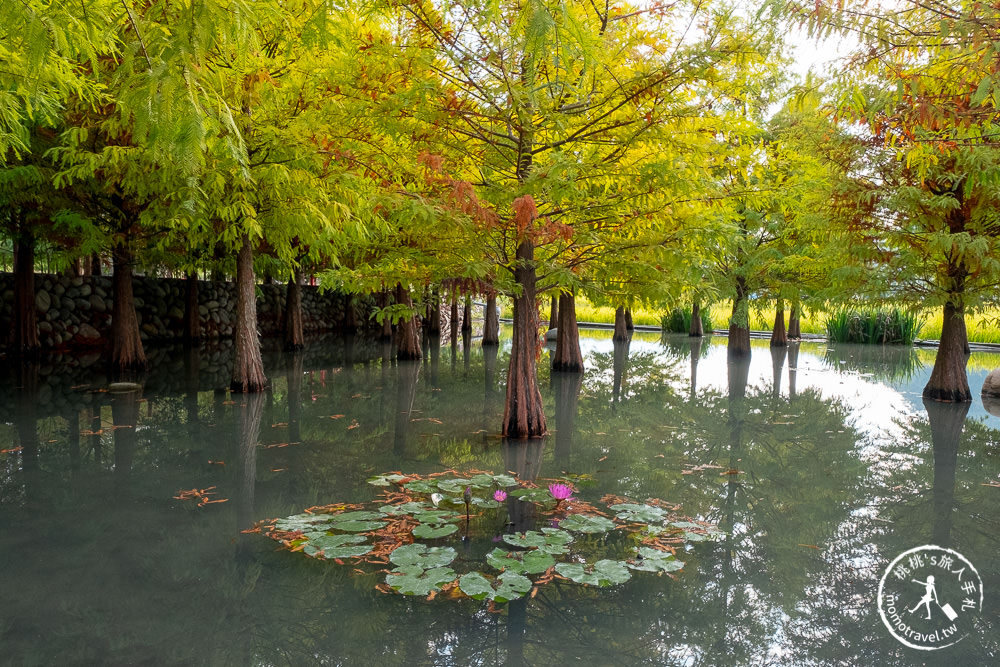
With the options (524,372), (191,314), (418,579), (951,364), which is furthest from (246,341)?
(951,364)

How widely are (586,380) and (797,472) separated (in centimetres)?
686

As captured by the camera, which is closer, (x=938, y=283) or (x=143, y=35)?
(x=143, y=35)

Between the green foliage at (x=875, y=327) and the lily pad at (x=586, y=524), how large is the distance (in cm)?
2119

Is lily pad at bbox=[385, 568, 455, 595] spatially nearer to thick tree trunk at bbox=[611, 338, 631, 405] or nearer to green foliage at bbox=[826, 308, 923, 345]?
thick tree trunk at bbox=[611, 338, 631, 405]

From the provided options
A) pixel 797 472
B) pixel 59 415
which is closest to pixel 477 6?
pixel 797 472

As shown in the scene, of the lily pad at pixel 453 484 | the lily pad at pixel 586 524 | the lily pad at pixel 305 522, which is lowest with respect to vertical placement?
the lily pad at pixel 305 522

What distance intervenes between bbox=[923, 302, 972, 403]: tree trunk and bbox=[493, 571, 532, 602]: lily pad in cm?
1028

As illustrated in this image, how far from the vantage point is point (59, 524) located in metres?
4.74

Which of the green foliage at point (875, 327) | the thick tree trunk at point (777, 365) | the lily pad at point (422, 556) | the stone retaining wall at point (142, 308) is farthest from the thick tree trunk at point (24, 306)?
the green foliage at point (875, 327)

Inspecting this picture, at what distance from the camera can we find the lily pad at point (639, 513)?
196 inches

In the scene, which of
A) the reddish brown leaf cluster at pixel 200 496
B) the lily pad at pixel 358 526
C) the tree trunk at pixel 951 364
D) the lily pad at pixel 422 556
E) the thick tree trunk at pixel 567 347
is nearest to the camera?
the lily pad at pixel 422 556

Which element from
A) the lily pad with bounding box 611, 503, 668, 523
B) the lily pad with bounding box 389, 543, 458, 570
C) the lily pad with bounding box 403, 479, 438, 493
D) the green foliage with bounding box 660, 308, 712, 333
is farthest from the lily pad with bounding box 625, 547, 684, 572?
the green foliage with bounding box 660, 308, 712, 333

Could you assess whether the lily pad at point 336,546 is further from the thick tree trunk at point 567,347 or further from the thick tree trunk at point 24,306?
the thick tree trunk at point 24,306

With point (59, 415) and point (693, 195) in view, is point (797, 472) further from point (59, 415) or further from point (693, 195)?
point (59, 415)
